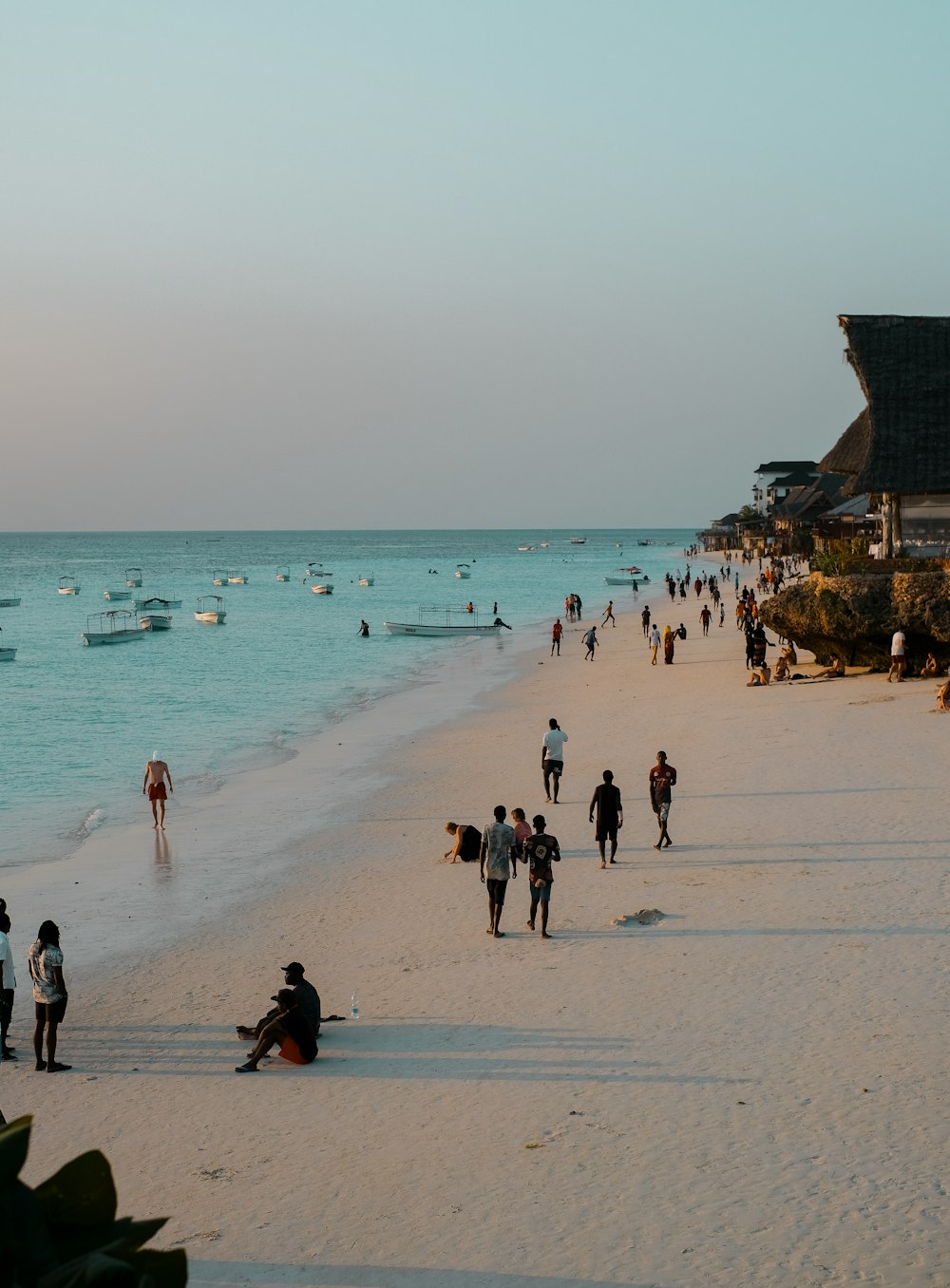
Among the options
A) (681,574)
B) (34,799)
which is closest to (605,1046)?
(34,799)

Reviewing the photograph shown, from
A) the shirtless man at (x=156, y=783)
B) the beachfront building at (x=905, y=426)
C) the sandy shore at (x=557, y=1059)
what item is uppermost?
the beachfront building at (x=905, y=426)

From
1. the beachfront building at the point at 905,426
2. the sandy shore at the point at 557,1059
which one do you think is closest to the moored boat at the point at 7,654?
the sandy shore at the point at 557,1059

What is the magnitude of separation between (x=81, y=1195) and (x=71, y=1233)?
59 mm

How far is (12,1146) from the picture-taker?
5.79 ft

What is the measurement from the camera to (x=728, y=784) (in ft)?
69.3

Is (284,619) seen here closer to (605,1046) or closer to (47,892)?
(47,892)

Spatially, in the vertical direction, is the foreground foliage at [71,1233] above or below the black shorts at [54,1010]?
above

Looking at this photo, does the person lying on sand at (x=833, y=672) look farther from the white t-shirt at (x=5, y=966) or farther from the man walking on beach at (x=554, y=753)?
the white t-shirt at (x=5, y=966)

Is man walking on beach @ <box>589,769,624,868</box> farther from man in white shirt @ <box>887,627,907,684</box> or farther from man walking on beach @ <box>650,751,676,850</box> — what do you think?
man in white shirt @ <box>887,627,907,684</box>

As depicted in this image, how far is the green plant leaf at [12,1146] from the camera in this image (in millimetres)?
1760

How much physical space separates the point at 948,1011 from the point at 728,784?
34.3ft

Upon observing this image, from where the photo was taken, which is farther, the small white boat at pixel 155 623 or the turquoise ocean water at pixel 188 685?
the small white boat at pixel 155 623

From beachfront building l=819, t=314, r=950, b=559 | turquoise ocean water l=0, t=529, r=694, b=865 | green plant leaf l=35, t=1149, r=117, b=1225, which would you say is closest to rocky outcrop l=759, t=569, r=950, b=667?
beachfront building l=819, t=314, r=950, b=559

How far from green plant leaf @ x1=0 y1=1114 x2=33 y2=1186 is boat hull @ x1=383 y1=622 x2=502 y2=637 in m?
60.6
